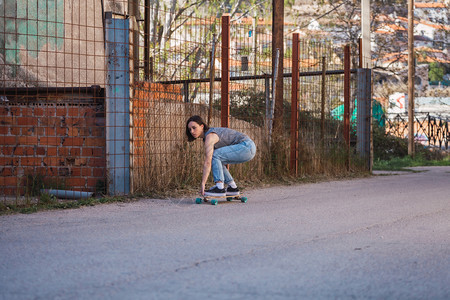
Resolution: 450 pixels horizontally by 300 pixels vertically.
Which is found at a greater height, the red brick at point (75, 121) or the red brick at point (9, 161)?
the red brick at point (75, 121)

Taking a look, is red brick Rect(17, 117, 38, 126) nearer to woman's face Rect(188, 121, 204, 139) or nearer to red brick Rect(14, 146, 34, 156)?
red brick Rect(14, 146, 34, 156)

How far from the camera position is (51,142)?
8.31 metres

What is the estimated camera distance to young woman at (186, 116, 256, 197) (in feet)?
25.5

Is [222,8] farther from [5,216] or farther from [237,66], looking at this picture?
[5,216]

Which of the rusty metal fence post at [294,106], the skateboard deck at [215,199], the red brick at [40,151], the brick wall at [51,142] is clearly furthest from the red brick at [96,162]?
the rusty metal fence post at [294,106]

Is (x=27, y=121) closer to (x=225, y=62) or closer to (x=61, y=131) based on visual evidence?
(x=61, y=131)

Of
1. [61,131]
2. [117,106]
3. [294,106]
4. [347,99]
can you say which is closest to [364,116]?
[347,99]

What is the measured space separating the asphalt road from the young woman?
0.29m

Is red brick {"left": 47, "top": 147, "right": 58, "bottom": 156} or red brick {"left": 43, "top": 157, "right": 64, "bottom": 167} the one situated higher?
red brick {"left": 47, "top": 147, "right": 58, "bottom": 156}

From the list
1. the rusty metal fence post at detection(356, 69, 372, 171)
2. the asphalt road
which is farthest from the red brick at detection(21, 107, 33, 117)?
the rusty metal fence post at detection(356, 69, 372, 171)

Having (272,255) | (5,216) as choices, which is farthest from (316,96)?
(272,255)

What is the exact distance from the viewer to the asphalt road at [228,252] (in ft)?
12.1

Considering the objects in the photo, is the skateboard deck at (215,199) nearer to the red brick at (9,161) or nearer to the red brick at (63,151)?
the red brick at (63,151)

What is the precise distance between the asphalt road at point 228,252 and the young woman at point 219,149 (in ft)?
0.95
